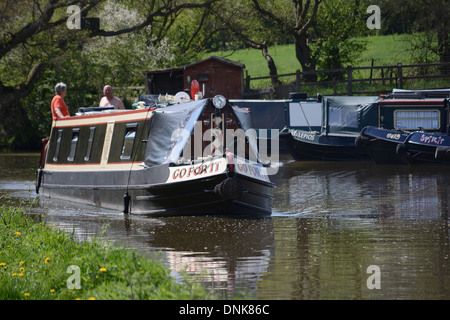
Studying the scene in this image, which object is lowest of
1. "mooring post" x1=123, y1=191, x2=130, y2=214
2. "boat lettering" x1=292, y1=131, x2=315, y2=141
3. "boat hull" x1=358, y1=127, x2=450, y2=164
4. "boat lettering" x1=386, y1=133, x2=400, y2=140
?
"mooring post" x1=123, y1=191, x2=130, y2=214

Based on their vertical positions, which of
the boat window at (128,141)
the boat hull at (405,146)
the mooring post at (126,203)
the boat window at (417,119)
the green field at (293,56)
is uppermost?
the green field at (293,56)

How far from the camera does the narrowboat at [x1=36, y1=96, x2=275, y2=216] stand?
12102 millimetres

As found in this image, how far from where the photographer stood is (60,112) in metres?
16.0

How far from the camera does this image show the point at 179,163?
12.5 meters

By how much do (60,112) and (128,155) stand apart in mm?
2924

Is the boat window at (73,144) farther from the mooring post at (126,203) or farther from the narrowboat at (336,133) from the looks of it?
the narrowboat at (336,133)

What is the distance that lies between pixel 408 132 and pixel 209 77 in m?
13.0

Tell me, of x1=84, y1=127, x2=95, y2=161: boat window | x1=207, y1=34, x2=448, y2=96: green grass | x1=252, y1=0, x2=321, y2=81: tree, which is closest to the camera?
x1=84, y1=127, x2=95, y2=161: boat window

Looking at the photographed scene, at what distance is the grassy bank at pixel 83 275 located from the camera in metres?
6.57

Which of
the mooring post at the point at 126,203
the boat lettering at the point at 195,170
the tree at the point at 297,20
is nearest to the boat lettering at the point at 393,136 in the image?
the mooring post at the point at 126,203

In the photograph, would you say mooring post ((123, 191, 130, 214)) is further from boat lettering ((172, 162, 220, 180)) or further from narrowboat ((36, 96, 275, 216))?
boat lettering ((172, 162, 220, 180))

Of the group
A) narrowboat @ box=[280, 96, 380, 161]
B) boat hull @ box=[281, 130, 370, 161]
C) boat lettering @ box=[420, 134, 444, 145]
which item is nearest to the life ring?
boat hull @ box=[281, 130, 370, 161]

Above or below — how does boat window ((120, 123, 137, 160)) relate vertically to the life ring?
below
